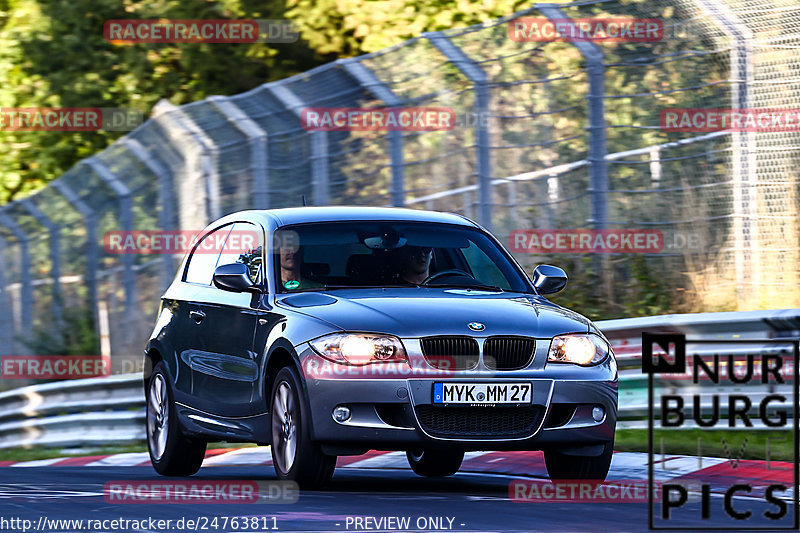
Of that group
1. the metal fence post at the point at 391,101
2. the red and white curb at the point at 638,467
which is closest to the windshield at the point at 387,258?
the red and white curb at the point at 638,467

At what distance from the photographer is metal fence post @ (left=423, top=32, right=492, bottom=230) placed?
51.0 ft

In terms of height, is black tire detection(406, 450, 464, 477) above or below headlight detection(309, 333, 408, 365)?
below

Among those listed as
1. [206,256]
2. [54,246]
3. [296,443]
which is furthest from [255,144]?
[296,443]

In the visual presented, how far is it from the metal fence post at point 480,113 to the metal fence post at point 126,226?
4.05 m

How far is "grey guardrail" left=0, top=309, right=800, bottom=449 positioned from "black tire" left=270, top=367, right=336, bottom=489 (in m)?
3.13

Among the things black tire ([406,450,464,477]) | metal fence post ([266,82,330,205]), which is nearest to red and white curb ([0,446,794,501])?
black tire ([406,450,464,477])

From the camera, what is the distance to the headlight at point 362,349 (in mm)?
9016

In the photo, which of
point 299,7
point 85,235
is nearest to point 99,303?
point 85,235

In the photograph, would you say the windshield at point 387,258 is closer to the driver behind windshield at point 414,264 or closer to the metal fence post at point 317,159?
the driver behind windshield at point 414,264

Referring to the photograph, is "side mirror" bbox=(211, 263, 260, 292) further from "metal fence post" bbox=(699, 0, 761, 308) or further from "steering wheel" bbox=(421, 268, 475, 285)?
"metal fence post" bbox=(699, 0, 761, 308)

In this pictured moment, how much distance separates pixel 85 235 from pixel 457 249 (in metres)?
8.91

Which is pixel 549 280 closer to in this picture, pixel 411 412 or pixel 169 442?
pixel 411 412

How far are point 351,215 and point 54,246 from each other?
9.68 m

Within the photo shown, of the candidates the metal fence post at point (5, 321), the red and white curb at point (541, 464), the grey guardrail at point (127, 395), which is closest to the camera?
the red and white curb at point (541, 464)
